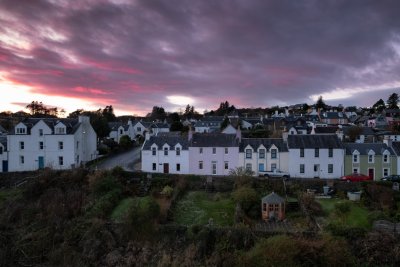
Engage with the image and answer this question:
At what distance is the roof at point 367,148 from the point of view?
40.3m

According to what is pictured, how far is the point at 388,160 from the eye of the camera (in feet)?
131

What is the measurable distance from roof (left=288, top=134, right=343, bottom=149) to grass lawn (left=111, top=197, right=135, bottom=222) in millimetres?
18773

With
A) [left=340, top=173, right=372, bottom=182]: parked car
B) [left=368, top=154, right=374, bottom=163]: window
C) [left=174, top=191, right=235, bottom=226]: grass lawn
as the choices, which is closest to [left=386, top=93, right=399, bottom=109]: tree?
[left=368, top=154, right=374, bottom=163]: window

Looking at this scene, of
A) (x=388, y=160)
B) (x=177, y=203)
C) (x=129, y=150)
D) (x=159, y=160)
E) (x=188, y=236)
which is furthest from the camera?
(x=129, y=150)

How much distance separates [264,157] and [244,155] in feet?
7.38

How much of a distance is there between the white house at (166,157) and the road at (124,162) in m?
2.05

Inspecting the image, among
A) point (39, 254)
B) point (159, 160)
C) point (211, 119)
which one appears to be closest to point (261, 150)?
point (159, 160)

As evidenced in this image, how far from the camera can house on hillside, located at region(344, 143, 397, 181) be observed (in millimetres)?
39969

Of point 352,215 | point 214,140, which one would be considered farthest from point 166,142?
point 352,215

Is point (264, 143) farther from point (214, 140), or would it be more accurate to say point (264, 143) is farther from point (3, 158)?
point (3, 158)

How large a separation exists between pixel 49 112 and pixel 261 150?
271ft

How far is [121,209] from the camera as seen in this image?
1265 inches

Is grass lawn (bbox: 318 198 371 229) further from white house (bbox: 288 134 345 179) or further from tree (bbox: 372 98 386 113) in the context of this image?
tree (bbox: 372 98 386 113)

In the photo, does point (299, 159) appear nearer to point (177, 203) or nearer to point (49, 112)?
point (177, 203)
